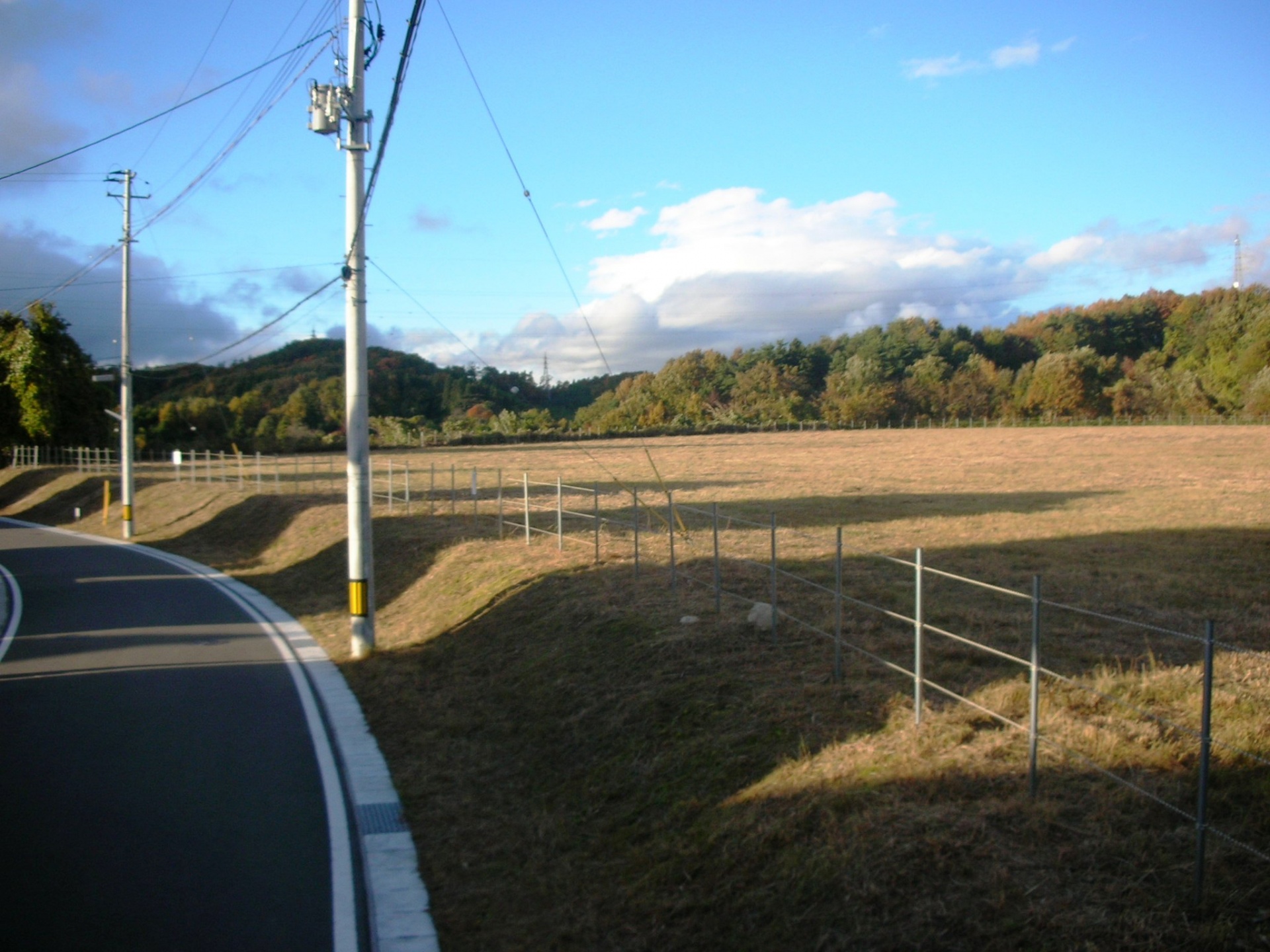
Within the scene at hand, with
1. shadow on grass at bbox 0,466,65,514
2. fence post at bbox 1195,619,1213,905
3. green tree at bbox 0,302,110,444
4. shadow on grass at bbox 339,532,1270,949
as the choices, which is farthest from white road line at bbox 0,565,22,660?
green tree at bbox 0,302,110,444

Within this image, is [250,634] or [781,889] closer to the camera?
[781,889]

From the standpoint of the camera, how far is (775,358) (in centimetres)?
11656

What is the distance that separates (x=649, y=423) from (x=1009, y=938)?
9531 centimetres

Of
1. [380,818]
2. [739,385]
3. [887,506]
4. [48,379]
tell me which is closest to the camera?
[380,818]

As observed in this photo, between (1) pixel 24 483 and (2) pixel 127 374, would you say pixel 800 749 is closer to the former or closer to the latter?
A: (2) pixel 127 374

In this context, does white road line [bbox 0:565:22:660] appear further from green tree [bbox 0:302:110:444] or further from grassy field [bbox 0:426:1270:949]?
green tree [bbox 0:302:110:444]

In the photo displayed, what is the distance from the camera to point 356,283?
1427cm

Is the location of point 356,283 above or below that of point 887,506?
above

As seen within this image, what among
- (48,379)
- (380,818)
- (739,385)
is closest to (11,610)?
(380,818)

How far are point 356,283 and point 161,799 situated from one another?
8.24m

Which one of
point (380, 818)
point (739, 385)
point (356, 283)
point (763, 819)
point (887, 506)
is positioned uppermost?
point (739, 385)

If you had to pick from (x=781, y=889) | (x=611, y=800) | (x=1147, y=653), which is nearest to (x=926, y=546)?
(x=1147, y=653)

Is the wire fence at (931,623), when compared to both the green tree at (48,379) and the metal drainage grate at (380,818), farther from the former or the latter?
the green tree at (48,379)

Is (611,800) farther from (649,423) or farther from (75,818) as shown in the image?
(649,423)
